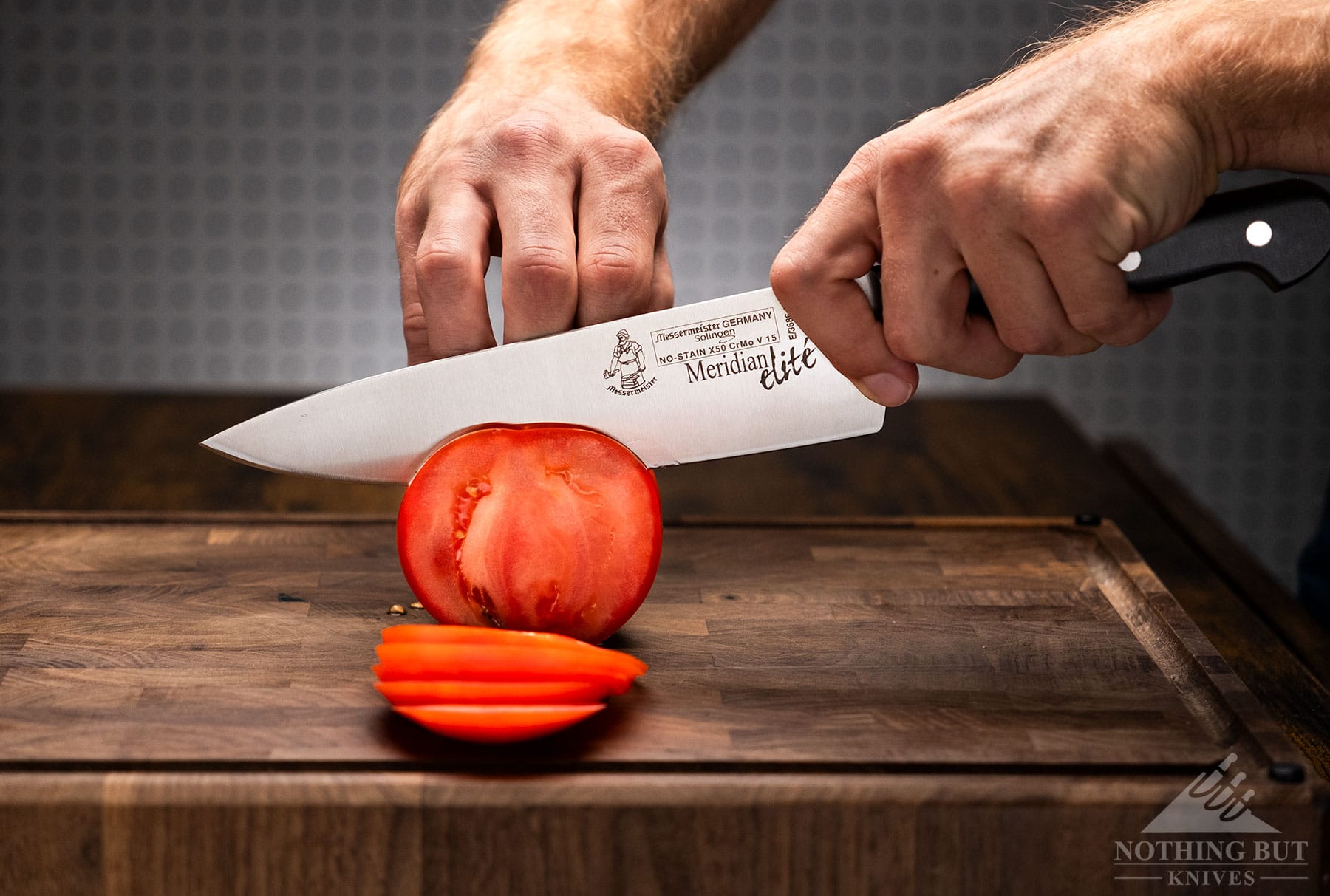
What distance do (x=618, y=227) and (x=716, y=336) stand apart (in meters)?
0.13

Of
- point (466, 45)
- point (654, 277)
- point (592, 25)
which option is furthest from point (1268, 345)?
point (654, 277)

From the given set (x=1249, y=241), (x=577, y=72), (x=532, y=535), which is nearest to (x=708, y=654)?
(x=532, y=535)

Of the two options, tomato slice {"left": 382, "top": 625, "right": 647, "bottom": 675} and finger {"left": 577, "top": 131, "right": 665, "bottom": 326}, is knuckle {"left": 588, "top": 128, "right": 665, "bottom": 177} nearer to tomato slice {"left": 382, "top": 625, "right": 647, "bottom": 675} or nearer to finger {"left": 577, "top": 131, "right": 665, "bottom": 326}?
finger {"left": 577, "top": 131, "right": 665, "bottom": 326}

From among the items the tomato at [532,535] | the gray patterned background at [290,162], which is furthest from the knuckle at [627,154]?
the gray patterned background at [290,162]

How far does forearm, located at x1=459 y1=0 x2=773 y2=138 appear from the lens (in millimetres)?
1316

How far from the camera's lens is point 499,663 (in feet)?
2.82

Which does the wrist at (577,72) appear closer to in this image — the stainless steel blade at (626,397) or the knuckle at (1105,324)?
the stainless steel blade at (626,397)

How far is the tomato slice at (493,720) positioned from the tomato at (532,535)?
17 cm

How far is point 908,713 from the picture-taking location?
0.90 metres

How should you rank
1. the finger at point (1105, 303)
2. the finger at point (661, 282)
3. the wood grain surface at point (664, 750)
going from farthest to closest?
the finger at point (661, 282) < the finger at point (1105, 303) < the wood grain surface at point (664, 750)

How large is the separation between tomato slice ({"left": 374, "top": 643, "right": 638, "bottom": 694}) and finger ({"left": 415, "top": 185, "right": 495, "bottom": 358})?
1.02 ft

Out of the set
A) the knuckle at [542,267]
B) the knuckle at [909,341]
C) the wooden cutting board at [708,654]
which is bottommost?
the wooden cutting board at [708,654]

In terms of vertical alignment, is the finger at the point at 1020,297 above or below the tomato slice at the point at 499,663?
above

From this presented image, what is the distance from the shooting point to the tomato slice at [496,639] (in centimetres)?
86
